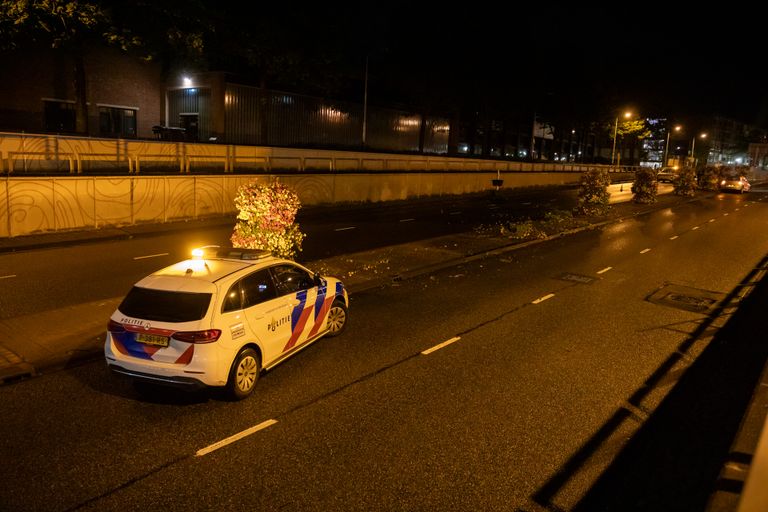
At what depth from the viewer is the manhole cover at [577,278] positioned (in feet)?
48.8

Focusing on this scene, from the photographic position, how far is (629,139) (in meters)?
102

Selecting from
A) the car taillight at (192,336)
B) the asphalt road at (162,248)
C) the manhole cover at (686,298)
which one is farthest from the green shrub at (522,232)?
the car taillight at (192,336)

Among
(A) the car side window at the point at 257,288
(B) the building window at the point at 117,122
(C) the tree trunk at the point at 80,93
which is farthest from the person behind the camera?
(B) the building window at the point at 117,122

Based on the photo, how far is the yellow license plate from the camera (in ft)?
22.2

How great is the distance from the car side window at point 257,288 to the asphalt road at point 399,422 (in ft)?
3.85

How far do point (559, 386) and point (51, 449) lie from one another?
6.16m

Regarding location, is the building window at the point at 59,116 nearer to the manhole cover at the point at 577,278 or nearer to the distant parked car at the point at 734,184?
the manhole cover at the point at 577,278

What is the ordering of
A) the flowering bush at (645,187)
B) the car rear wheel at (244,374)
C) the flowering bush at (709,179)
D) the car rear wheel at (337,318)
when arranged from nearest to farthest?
the car rear wheel at (244,374) → the car rear wheel at (337,318) → the flowering bush at (645,187) → the flowering bush at (709,179)

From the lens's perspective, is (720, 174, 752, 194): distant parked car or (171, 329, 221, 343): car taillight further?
(720, 174, 752, 194): distant parked car

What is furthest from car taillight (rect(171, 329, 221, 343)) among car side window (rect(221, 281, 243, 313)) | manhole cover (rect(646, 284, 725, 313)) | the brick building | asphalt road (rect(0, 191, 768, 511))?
the brick building

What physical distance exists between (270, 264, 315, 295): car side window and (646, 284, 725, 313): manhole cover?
27.3 feet

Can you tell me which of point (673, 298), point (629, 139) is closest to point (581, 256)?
point (673, 298)

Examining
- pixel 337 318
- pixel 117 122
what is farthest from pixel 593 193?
pixel 117 122

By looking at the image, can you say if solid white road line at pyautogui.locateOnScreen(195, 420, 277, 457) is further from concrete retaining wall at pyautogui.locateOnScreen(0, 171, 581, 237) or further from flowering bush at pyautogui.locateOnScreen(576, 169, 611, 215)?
flowering bush at pyautogui.locateOnScreen(576, 169, 611, 215)
